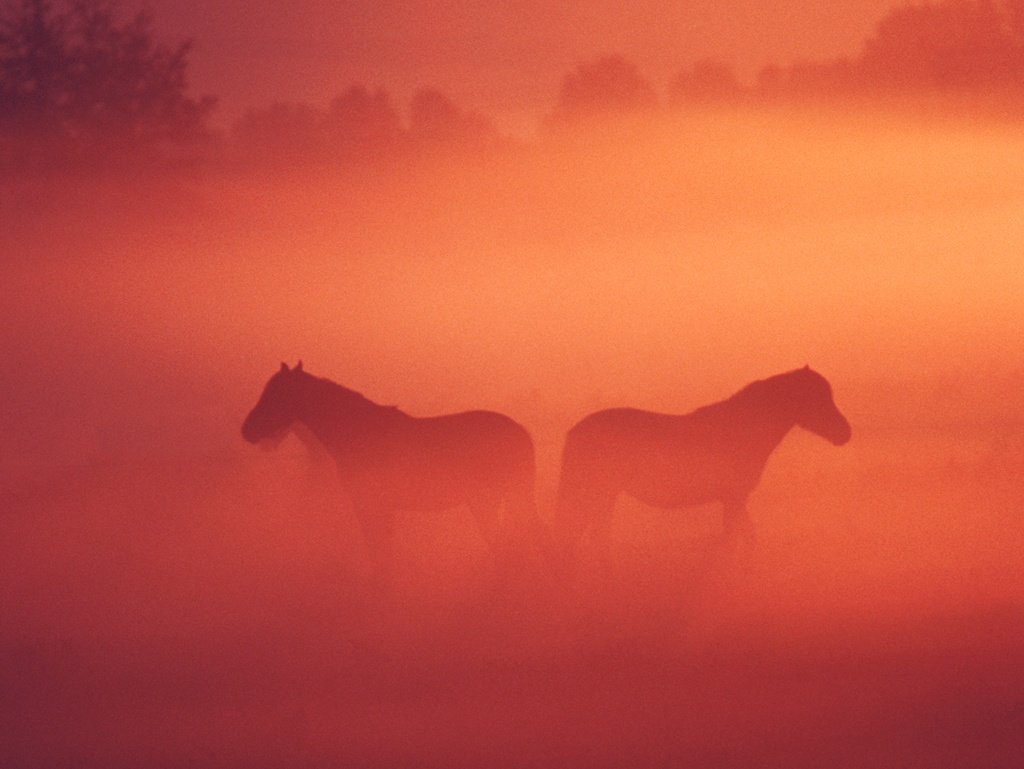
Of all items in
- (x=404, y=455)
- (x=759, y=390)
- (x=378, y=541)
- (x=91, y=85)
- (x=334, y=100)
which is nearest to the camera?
(x=404, y=455)

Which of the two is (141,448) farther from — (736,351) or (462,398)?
(736,351)

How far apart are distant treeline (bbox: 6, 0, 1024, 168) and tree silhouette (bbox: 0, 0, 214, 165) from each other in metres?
0.02

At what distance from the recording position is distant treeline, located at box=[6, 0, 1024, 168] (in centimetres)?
1634

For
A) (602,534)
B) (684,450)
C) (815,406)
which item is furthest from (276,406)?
(815,406)

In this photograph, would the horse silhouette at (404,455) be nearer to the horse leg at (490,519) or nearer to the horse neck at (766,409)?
the horse leg at (490,519)

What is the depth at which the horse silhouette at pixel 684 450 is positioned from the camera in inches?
359

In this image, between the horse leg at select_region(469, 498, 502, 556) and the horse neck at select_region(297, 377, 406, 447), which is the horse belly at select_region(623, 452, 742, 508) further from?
the horse neck at select_region(297, 377, 406, 447)

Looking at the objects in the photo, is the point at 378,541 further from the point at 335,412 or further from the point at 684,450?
the point at 684,450

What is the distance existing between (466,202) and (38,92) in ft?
17.2

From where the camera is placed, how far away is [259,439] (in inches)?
371

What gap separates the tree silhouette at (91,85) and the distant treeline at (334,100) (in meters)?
0.02

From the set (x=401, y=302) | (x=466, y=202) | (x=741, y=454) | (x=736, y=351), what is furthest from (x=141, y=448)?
(x=741, y=454)

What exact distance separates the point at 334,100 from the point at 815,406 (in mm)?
10372

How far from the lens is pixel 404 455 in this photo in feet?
30.1
